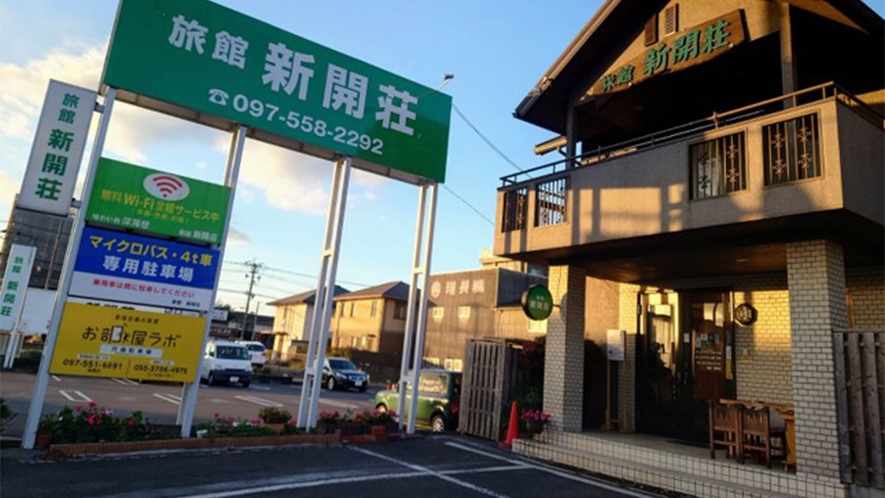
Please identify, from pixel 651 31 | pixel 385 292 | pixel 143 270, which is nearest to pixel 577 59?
pixel 651 31

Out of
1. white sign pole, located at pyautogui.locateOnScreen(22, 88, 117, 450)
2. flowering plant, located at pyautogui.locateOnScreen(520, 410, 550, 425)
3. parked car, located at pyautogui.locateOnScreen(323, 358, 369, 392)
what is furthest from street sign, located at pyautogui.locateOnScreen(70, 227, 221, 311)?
parked car, located at pyautogui.locateOnScreen(323, 358, 369, 392)

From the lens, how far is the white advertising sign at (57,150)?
7.78 meters

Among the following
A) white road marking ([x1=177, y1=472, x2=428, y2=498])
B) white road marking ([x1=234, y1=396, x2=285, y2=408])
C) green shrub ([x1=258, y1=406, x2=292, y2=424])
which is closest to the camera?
white road marking ([x1=177, y1=472, x2=428, y2=498])

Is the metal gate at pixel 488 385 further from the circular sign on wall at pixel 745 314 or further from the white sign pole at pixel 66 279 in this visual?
the white sign pole at pixel 66 279

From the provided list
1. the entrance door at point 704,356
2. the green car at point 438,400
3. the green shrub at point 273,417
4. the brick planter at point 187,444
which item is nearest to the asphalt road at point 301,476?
the brick planter at point 187,444

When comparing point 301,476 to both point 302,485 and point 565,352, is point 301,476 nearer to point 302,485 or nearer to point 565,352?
point 302,485

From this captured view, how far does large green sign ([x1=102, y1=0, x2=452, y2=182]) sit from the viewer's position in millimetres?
8867

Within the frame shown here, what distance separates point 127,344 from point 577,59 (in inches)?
414

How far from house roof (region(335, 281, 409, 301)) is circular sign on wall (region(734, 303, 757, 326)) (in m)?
32.0

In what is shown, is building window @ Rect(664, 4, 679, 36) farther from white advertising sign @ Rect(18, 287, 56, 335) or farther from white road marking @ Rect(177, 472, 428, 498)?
white advertising sign @ Rect(18, 287, 56, 335)

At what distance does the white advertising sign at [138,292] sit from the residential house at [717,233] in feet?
20.3

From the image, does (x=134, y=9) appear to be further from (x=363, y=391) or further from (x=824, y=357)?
(x=363, y=391)

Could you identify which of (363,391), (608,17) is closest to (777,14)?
(608,17)

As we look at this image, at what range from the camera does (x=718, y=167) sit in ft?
27.6
